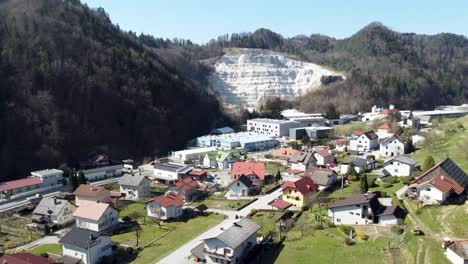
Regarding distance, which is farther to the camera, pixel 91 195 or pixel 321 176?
pixel 321 176

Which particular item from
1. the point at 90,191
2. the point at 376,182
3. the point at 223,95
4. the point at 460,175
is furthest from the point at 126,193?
the point at 223,95

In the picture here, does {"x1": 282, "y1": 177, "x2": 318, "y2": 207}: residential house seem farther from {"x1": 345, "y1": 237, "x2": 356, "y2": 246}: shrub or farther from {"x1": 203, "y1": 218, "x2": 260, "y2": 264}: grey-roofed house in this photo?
{"x1": 203, "y1": 218, "x2": 260, "y2": 264}: grey-roofed house

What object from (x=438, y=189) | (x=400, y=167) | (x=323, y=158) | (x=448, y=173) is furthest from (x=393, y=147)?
(x=438, y=189)

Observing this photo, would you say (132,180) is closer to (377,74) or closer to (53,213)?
(53,213)

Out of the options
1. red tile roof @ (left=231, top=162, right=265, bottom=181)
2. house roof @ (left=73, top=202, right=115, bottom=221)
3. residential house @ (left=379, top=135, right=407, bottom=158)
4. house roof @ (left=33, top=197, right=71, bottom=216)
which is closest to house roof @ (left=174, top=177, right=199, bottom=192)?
red tile roof @ (left=231, top=162, right=265, bottom=181)

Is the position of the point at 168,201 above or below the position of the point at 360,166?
below

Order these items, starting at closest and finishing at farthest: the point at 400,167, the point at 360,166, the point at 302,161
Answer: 1. the point at 400,167
2. the point at 360,166
3. the point at 302,161

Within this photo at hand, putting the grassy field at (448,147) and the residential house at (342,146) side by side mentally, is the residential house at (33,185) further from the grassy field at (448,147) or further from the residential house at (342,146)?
the grassy field at (448,147)
